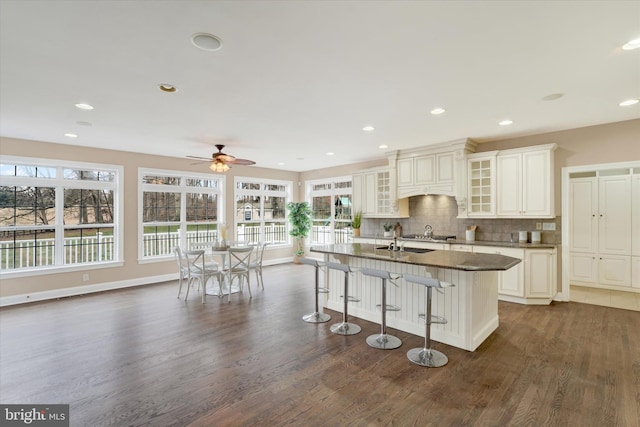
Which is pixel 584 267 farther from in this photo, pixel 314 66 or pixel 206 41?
pixel 206 41

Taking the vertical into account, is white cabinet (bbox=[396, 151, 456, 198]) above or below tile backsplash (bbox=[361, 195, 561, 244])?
above

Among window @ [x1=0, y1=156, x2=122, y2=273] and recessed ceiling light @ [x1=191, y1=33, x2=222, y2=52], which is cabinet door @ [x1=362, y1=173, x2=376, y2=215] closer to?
recessed ceiling light @ [x1=191, y1=33, x2=222, y2=52]

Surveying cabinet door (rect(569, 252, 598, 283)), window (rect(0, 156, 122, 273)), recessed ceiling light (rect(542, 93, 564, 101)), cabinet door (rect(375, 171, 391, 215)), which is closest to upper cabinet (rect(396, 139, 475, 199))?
cabinet door (rect(375, 171, 391, 215))

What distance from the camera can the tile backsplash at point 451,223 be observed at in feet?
17.2

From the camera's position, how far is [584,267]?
19.3 feet

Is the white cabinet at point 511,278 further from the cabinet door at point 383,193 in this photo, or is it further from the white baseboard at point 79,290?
the white baseboard at point 79,290

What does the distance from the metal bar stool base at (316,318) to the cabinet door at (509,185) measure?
11.4 ft

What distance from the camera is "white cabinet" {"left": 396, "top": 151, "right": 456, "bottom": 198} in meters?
5.68

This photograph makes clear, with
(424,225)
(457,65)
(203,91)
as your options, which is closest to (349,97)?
(457,65)

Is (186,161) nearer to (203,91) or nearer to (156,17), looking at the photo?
(203,91)

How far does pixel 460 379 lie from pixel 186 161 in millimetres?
6760

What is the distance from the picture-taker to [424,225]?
21.4ft

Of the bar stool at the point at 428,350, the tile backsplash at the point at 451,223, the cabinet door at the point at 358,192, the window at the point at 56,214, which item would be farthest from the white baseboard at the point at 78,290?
the bar stool at the point at 428,350

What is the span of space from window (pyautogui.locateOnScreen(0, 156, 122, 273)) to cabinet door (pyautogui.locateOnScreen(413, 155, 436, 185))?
239 inches
